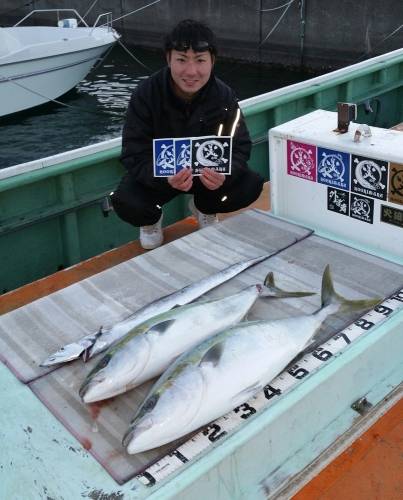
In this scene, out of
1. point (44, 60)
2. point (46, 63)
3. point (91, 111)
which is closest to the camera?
point (44, 60)

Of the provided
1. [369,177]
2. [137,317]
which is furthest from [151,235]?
[369,177]

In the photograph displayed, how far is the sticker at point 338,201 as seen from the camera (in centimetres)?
290

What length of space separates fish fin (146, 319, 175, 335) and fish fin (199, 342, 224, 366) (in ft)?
0.75

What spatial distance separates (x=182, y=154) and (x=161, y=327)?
1.26m

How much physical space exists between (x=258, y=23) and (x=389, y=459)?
1673cm

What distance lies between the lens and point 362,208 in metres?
2.85

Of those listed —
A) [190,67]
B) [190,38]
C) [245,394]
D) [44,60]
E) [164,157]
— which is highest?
[190,38]

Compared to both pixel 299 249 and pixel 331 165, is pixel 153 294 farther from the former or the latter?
pixel 331 165

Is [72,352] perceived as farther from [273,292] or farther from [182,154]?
[182,154]

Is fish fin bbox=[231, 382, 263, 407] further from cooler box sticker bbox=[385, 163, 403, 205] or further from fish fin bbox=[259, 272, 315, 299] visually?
cooler box sticker bbox=[385, 163, 403, 205]

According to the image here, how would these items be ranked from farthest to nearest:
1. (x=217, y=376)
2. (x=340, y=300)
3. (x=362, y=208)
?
(x=362, y=208) < (x=340, y=300) < (x=217, y=376)

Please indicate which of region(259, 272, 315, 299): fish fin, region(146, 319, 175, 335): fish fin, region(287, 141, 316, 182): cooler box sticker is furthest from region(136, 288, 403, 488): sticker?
region(287, 141, 316, 182): cooler box sticker

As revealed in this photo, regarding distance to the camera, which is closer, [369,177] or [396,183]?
[396,183]

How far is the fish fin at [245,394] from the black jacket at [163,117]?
70.6 inches
